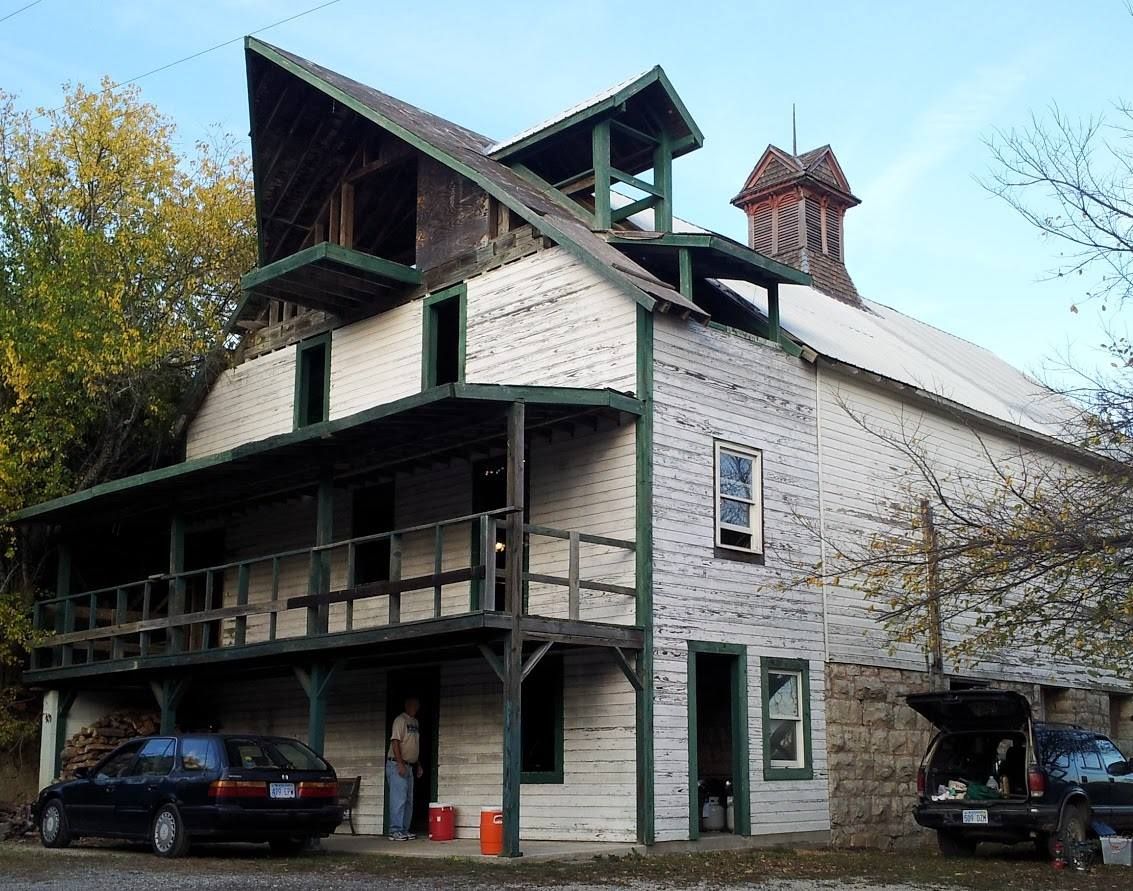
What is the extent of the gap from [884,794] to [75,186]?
17.8 m

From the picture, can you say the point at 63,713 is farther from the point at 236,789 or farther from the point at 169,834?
the point at 236,789

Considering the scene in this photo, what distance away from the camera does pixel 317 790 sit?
609 inches

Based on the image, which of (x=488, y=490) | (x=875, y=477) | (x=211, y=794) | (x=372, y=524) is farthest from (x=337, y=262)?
(x=875, y=477)

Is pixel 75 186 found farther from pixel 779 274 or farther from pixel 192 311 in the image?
pixel 779 274

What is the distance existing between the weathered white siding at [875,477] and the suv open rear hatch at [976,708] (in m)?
2.37

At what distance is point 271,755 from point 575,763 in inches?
149

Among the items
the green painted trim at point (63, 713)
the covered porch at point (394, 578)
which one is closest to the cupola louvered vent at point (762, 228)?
the covered porch at point (394, 578)

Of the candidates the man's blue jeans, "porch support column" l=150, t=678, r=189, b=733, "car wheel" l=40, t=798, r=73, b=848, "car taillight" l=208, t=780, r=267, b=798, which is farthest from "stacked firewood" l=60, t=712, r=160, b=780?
"car taillight" l=208, t=780, r=267, b=798

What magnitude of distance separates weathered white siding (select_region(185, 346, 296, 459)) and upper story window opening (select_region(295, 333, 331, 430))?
0.19 meters

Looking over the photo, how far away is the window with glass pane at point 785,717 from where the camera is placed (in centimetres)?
1808

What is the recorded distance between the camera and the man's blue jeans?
17875 millimetres

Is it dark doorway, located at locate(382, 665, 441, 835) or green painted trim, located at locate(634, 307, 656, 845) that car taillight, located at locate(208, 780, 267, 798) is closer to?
green painted trim, located at locate(634, 307, 656, 845)

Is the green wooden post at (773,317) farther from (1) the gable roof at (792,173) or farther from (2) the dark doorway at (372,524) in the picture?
(1) the gable roof at (792,173)

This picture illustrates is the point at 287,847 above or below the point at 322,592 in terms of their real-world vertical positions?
below
